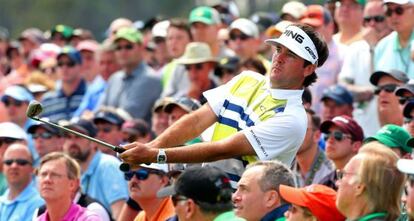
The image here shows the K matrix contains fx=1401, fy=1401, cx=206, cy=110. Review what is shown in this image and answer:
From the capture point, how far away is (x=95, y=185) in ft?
41.8

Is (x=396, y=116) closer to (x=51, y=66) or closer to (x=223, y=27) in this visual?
(x=223, y=27)

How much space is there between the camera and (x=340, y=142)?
36.4 ft

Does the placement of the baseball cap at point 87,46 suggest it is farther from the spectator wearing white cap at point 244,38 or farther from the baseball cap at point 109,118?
the baseball cap at point 109,118

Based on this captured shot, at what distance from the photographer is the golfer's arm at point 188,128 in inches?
358

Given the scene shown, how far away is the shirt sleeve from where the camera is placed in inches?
349

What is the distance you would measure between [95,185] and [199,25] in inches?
133

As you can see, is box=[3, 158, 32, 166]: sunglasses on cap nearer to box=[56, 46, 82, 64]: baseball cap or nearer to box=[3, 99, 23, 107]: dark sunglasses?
box=[3, 99, 23, 107]: dark sunglasses

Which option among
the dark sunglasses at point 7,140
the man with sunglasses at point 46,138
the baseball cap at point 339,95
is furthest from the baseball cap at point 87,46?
the baseball cap at point 339,95

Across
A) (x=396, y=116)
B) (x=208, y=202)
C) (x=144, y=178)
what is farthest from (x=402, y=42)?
(x=208, y=202)

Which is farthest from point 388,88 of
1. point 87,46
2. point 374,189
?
point 87,46

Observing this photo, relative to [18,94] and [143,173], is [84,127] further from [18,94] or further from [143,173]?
[143,173]

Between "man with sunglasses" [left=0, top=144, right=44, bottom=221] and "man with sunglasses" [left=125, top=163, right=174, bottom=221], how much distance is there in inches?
57.0

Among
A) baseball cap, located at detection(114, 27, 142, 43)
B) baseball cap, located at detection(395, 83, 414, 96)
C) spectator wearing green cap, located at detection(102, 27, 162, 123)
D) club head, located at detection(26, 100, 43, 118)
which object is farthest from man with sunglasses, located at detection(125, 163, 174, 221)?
baseball cap, located at detection(114, 27, 142, 43)

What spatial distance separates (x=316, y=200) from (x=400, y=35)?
14.2ft
